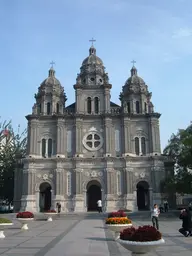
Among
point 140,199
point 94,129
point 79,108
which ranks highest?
point 79,108

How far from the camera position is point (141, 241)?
351 inches

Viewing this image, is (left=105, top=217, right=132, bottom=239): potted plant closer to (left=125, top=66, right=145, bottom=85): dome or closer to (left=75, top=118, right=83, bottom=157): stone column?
(left=75, top=118, right=83, bottom=157): stone column

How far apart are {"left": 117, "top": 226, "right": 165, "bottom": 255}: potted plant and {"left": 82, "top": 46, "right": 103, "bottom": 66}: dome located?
44.8 metres

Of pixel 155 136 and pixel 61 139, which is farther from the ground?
pixel 155 136

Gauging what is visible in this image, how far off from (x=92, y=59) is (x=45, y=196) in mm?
22970

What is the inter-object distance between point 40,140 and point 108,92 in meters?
12.1

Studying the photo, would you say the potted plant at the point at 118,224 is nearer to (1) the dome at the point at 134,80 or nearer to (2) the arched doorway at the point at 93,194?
(2) the arched doorway at the point at 93,194

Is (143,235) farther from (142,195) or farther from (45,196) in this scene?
(45,196)

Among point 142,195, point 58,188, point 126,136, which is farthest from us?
point 142,195

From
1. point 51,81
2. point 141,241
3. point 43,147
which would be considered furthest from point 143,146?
point 141,241

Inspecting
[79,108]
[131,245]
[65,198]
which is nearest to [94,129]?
[79,108]

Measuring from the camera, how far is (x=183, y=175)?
33.8 meters

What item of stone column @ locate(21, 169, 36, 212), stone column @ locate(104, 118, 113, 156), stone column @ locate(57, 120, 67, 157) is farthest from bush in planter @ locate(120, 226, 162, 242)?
stone column @ locate(57, 120, 67, 157)

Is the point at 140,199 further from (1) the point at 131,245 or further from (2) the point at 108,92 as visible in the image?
(1) the point at 131,245
